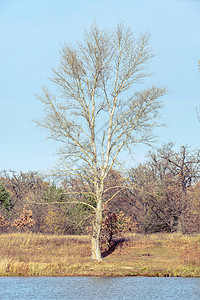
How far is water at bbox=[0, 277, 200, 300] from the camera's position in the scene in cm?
1600

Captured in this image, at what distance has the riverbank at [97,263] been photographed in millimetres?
23094

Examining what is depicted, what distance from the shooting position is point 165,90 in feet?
96.2

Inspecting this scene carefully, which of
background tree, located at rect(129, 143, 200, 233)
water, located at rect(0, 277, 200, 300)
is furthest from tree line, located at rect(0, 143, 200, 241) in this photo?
water, located at rect(0, 277, 200, 300)

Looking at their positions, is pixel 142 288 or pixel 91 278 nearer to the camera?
pixel 142 288

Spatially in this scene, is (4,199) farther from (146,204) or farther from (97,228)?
(97,228)

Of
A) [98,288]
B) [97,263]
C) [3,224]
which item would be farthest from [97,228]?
[3,224]

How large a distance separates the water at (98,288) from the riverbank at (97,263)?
5.49ft

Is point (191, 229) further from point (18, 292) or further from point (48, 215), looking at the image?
point (18, 292)

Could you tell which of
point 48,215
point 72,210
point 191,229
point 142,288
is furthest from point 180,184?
point 142,288

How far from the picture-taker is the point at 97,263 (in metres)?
26.5

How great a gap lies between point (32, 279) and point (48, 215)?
2411 cm

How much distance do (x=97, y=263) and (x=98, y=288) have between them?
8116 mm

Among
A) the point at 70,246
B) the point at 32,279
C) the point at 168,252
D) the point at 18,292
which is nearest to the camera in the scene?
the point at 18,292

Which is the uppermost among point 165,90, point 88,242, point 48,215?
point 165,90
